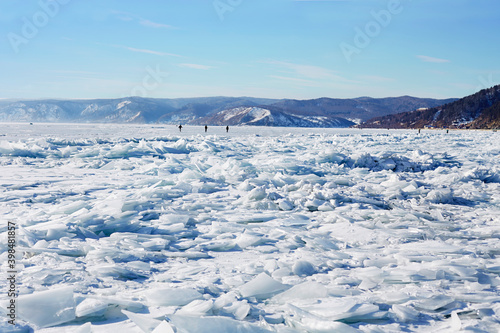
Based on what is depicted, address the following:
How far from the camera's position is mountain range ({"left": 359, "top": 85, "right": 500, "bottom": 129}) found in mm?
99438

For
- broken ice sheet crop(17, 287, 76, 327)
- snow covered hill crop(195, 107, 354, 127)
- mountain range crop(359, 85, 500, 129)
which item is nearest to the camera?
broken ice sheet crop(17, 287, 76, 327)

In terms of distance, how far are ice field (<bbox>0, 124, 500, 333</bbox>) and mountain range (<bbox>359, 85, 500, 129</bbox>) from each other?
105 m

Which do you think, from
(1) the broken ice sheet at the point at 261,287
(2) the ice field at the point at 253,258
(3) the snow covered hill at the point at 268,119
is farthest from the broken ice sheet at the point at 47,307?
(3) the snow covered hill at the point at 268,119

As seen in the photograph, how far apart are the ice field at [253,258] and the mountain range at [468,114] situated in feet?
345

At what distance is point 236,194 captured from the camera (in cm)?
685

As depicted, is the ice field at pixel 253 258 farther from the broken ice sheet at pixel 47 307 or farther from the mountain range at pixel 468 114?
the mountain range at pixel 468 114

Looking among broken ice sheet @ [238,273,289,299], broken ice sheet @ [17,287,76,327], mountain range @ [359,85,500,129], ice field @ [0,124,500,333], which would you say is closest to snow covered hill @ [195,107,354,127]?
mountain range @ [359,85,500,129]

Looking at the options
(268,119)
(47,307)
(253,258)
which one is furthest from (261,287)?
(268,119)

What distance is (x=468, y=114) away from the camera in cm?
11344

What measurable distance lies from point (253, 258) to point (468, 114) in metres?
130

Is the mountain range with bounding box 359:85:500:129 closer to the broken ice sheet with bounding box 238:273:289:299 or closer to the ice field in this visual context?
the ice field

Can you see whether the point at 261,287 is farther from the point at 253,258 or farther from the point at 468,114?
the point at 468,114

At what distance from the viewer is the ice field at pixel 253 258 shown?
2.34m

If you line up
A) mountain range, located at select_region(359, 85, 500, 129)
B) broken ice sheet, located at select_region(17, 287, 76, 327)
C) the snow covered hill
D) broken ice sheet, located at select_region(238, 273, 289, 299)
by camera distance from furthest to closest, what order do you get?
the snow covered hill < mountain range, located at select_region(359, 85, 500, 129) < broken ice sheet, located at select_region(238, 273, 289, 299) < broken ice sheet, located at select_region(17, 287, 76, 327)
